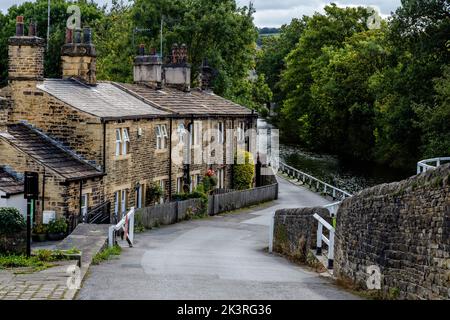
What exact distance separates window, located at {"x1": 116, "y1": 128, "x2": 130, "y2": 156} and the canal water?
2762cm

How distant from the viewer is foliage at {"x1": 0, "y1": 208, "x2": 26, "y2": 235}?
18.2m

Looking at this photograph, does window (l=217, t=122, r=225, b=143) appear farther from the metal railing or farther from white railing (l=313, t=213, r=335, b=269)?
white railing (l=313, t=213, r=335, b=269)

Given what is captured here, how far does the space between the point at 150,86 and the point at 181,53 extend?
15.1 ft

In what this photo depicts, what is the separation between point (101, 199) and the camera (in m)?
34.0

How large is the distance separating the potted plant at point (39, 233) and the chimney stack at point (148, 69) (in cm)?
1732

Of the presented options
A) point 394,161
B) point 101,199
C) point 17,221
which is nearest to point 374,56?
point 394,161

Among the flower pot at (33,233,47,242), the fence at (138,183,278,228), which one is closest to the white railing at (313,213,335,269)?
the flower pot at (33,233,47,242)

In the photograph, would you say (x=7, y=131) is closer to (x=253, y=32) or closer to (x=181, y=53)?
(x=181, y=53)

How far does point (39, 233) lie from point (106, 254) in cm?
910

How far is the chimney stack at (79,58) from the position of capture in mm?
37938

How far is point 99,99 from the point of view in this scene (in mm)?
36844

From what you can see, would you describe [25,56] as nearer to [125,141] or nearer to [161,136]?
[125,141]

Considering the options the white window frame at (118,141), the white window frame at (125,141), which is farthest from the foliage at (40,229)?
the white window frame at (125,141)

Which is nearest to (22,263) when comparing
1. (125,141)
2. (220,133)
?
(125,141)
